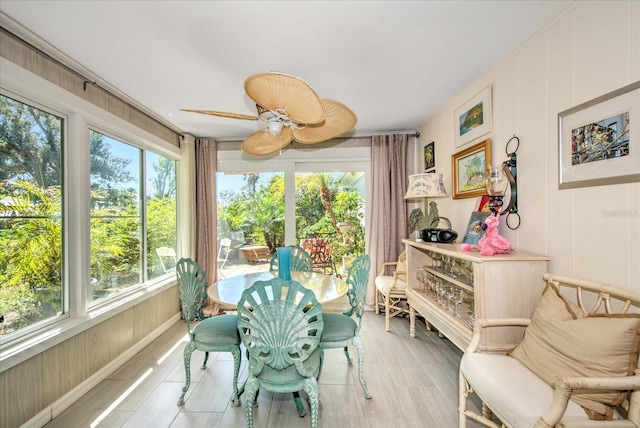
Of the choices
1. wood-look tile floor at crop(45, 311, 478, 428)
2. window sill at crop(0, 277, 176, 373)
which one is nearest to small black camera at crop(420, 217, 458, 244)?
wood-look tile floor at crop(45, 311, 478, 428)

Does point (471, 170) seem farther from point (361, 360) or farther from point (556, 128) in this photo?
point (361, 360)

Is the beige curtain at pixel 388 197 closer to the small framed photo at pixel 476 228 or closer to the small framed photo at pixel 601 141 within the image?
the small framed photo at pixel 476 228

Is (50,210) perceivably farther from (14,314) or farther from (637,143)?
(637,143)

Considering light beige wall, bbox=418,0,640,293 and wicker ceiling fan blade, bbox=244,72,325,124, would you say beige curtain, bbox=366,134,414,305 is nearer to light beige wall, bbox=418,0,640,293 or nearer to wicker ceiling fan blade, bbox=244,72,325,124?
light beige wall, bbox=418,0,640,293

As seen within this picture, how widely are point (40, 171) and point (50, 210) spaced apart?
0.93ft

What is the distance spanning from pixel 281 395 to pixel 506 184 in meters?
2.36

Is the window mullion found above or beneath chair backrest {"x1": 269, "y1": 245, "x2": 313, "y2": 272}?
above

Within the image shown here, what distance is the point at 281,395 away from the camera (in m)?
1.99

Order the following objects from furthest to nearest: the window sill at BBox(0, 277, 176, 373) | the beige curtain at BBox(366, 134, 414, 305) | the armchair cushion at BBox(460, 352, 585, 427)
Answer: the beige curtain at BBox(366, 134, 414, 305) < the window sill at BBox(0, 277, 176, 373) < the armchair cushion at BBox(460, 352, 585, 427)

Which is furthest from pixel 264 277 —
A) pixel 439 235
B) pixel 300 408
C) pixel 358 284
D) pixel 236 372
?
pixel 439 235

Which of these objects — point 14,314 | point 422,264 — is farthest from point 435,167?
point 14,314

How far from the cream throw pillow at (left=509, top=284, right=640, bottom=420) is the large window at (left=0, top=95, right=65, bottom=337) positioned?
10.2 ft

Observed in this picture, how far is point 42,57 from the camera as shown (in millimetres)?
1820

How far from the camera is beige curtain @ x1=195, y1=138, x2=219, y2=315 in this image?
3752 millimetres
